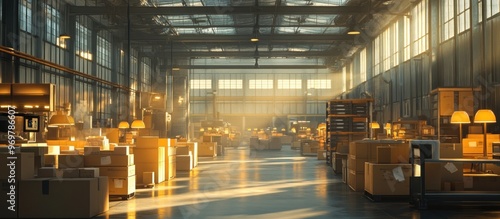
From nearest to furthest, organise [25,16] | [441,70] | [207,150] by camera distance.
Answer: [25,16] → [441,70] → [207,150]

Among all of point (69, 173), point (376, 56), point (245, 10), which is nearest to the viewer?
point (69, 173)

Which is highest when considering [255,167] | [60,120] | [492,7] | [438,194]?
[492,7]

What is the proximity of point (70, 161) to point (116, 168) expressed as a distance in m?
0.93

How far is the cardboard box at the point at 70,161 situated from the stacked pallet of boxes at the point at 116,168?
151mm

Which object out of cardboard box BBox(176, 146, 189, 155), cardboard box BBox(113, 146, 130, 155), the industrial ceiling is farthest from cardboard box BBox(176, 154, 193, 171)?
cardboard box BBox(113, 146, 130, 155)

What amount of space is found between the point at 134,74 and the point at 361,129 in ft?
61.3

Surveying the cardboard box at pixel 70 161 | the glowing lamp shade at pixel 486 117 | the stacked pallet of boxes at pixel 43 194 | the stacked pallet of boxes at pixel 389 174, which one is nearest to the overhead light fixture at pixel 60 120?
the cardboard box at pixel 70 161

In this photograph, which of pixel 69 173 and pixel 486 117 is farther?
pixel 486 117

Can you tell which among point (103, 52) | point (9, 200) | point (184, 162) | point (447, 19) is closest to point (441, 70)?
point (447, 19)

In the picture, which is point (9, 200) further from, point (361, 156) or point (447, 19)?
Result: point (447, 19)

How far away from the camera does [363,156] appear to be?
1323 cm

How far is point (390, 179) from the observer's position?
11.6 meters

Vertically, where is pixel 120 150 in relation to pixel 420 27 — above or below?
below

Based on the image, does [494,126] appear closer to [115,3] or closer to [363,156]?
[363,156]
